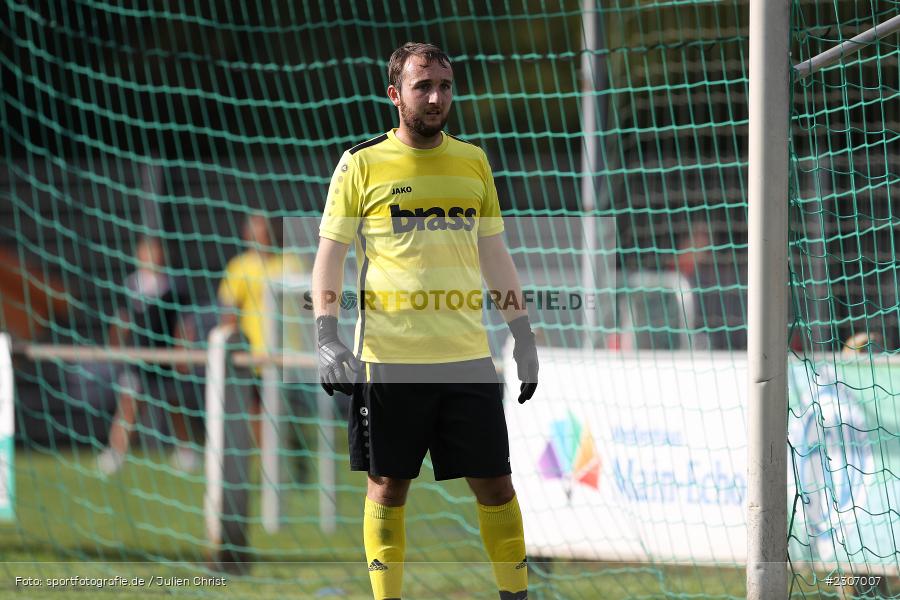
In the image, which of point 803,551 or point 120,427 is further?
point 120,427

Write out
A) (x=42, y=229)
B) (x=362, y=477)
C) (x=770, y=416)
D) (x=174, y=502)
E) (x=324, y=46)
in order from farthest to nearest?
(x=324, y=46)
(x=42, y=229)
(x=362, y=477)
(x=174, y=502)
(x=770, y=416)

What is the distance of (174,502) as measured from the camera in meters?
6.29

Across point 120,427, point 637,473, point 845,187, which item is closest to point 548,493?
point 637,473

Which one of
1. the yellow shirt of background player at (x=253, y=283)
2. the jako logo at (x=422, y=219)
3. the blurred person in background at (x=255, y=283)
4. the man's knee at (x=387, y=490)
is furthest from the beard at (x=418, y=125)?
the yellow shirt of background player at (x=253, y=283)

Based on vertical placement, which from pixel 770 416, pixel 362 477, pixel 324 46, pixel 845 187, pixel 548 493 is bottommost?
pixel 362 477

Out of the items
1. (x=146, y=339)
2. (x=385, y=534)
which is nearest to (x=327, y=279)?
(x=385, y=534)

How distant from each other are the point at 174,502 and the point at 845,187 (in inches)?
168

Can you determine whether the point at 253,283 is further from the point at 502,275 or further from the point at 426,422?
the point at 426,422

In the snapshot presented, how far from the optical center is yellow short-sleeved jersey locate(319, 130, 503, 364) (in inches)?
126

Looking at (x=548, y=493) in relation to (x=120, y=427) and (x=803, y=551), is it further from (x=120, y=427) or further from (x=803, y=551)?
(x=120, y=427)

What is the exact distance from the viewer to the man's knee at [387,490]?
10.7 feet

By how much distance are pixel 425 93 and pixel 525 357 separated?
0.84 meters

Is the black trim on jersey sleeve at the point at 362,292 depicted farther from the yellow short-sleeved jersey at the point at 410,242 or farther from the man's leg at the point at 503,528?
the man's leg at the point at 503,528

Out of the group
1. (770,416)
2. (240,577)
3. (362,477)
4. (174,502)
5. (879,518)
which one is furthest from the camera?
(362,477)
